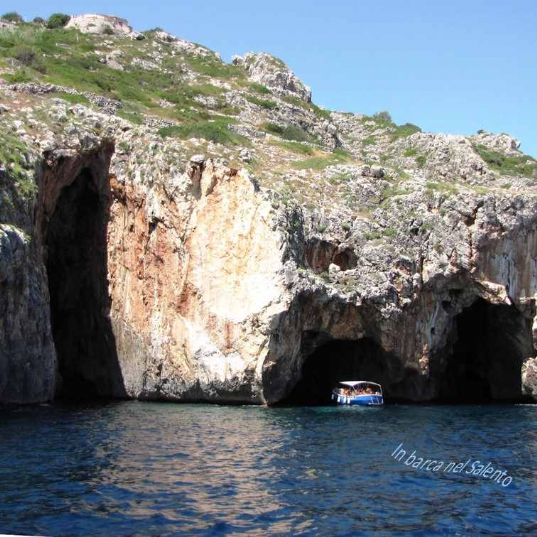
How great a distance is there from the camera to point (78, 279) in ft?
164

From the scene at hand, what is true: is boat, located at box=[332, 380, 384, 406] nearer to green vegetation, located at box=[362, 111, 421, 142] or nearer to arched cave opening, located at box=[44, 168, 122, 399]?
arched cave opening, located at box=[44, 168, 122, 399]

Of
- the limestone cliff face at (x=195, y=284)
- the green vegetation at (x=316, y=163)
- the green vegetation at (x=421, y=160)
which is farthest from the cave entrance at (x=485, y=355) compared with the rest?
the green vegetation at (x=421, y=160)

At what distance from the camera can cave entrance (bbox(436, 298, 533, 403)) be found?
51.1 m

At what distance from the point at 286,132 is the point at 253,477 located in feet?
172

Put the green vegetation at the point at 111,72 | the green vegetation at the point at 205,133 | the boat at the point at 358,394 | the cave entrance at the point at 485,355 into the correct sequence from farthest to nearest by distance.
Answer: the green vegetation at the point at 111,72 → the green vegetation at the point at 205,133 → the cave entrance at the point at 485,355 → the boat at the point at 358,394

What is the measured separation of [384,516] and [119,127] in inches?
1487

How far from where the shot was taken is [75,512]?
17.6 meters

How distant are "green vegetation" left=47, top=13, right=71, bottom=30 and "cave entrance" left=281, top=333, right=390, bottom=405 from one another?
76.2m

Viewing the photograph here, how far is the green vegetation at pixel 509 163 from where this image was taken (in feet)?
227

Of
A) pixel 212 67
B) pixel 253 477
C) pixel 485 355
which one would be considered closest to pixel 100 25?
pixel 212 67

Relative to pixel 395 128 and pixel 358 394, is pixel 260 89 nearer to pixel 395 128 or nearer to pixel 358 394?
pixel 395 128

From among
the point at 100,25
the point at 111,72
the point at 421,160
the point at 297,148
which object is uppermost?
the point at 100,25

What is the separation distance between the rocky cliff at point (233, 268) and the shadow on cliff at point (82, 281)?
130 mm

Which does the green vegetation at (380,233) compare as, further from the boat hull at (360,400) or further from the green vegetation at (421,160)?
the green vegetation at (421,160)
